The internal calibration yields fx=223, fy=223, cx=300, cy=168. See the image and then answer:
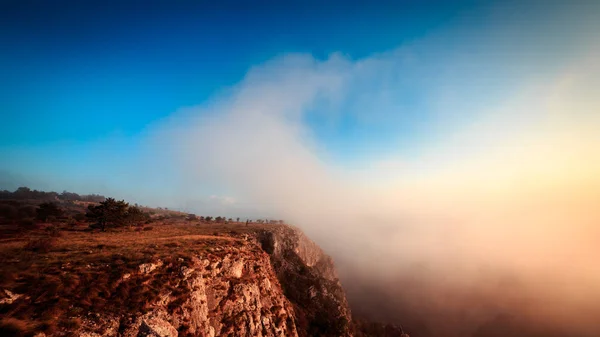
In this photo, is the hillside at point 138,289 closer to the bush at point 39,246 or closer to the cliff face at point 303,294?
the bush at point 39,246

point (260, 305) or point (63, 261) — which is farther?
point (260, 305)

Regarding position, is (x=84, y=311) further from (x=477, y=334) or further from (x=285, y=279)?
(x=477, y=334)

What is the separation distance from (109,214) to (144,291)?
3827cm

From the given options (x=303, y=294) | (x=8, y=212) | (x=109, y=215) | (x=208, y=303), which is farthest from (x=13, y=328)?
(x=8, y=212)

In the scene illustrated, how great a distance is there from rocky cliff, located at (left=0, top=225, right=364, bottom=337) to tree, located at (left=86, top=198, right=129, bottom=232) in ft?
62.6

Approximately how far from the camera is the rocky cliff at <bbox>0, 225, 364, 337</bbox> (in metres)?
20.1

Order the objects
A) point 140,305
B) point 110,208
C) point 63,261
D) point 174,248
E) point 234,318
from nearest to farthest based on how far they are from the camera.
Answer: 1. point 140,305
2. point 63,261
3. point 234,318
4. point 174,248
5. point 110,208

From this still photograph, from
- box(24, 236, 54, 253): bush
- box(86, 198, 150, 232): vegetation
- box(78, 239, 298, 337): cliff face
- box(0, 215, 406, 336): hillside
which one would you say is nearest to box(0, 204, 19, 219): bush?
box(86, 198, 150, 232): vegetation

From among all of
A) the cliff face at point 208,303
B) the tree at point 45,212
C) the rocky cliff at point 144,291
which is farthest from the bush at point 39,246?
the tree at point 45,212

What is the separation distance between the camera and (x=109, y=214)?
5309 centimetres

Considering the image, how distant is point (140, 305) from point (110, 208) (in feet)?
138

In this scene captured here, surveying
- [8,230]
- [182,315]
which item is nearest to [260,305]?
[182,315]

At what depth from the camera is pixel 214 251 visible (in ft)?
133

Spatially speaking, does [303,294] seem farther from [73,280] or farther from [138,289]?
[73,280]
